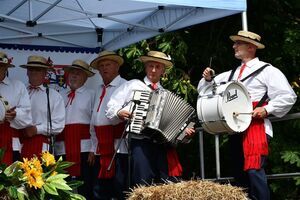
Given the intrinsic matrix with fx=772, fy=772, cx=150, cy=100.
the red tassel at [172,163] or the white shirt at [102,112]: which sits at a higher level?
the white shirt at [102,112]

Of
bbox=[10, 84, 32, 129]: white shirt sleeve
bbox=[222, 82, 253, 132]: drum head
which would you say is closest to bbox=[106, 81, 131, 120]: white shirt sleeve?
bbox=[10, 84, 32, 129]: white shirt sleeve

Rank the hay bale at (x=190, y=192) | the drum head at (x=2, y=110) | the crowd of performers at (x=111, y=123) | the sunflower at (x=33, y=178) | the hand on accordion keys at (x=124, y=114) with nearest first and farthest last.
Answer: the sunflower at (x=33, y=178), the hay bale at (x=190, y=192), the crowd of performers at (x=111, y=123), the drum head at (x=2, y=110), the hand on accordion keys at (x=124, y=114)

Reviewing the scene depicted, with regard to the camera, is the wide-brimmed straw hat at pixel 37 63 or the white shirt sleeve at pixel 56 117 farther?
the wide-brimmed straw hat at pixel 37 63

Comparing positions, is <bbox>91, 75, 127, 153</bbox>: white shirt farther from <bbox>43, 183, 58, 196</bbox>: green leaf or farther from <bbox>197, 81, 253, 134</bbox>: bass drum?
<bbox>43, 183, 58, 196</bbox>: green leaf

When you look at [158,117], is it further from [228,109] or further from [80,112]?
[80,112]

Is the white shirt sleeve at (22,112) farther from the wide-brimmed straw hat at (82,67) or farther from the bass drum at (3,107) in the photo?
the wide-brimmed straw hat at (82,67)

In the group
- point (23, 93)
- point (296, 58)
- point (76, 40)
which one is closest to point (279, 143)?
point (296, 58)

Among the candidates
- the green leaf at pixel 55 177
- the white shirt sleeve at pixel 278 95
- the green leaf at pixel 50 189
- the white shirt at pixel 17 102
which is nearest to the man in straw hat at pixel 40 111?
the white shirt at pixel 17 102

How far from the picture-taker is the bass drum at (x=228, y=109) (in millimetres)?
6082

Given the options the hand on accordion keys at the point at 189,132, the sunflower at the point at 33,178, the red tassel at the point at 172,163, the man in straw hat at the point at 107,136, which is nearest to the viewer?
the sunflower at the point at 33,178

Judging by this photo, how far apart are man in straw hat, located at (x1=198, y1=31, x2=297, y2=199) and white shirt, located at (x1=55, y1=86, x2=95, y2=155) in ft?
4.72

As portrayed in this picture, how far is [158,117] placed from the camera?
21.1 feet

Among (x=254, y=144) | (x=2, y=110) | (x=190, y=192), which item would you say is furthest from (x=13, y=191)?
(x=254, y=144)

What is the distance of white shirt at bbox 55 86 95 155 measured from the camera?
734 cm
